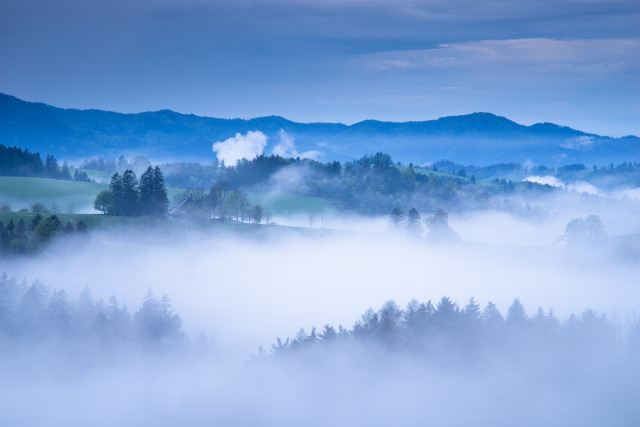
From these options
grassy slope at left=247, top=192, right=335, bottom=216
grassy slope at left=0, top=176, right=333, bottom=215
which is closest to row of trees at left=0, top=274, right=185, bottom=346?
grassy slope at left=0, top=176, right=333, bottom=215

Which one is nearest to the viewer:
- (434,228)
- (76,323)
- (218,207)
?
(76,323)

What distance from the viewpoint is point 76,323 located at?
74.0 metres

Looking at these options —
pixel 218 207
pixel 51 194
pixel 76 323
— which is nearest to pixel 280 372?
pixel 76 323

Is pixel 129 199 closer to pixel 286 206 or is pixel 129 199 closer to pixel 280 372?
pixel 286 206

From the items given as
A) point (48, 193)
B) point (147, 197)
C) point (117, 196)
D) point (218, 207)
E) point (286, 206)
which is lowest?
point (286, 206)

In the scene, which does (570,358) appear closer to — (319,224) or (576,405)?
(576,405)

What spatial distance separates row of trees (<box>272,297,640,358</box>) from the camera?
2717 inches

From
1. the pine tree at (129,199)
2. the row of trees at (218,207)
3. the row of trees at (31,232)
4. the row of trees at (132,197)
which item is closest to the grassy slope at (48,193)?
the row of trees at (218,207)

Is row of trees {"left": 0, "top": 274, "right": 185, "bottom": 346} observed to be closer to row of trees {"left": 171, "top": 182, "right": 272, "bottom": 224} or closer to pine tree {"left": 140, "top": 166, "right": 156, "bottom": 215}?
pine tree {"left": 140, "top": 166, "right": 156, "bottom": 215}

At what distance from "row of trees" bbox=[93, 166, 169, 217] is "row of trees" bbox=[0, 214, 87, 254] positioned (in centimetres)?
1676

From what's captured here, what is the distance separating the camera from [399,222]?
14538 centimetres

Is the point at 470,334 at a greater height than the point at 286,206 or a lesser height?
lesser

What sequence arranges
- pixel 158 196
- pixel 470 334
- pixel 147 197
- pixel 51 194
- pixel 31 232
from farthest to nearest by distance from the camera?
pixel 51 194, pixel 158 196, pixel 147 197, pixel 31 232, pixel 470 334

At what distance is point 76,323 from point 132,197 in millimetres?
58540
